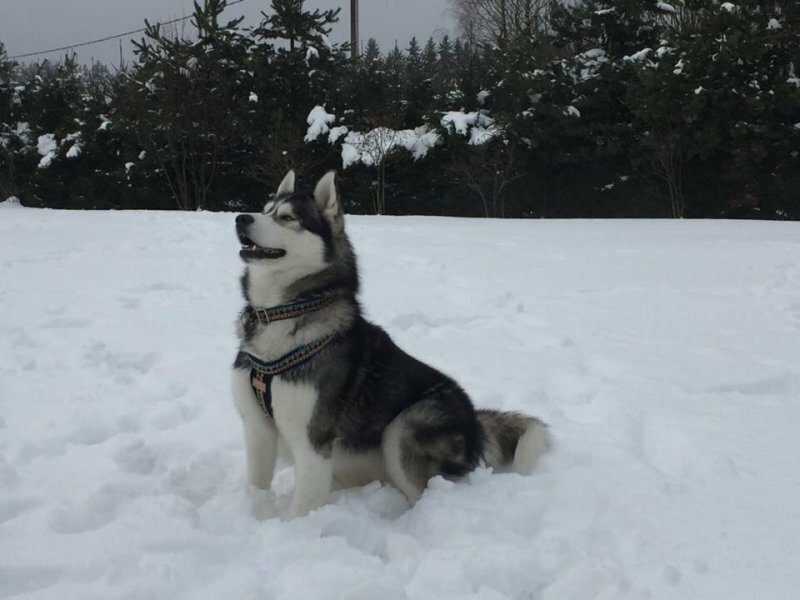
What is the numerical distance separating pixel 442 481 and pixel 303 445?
64 centimetres

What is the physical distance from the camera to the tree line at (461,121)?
16.4m

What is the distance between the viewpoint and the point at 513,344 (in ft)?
17.0

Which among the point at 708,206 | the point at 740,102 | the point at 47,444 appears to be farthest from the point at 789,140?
the point at 47,444

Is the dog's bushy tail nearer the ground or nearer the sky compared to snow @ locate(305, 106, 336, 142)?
nearer the ground

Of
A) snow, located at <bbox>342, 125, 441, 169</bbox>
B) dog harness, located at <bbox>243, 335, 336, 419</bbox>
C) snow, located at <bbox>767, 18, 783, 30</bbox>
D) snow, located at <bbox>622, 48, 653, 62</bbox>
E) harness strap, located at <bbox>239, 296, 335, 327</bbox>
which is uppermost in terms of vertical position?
snow, located at <bbox>767, 18, 783, 30</bbox>

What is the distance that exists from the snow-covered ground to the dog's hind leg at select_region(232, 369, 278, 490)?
9 centimetres

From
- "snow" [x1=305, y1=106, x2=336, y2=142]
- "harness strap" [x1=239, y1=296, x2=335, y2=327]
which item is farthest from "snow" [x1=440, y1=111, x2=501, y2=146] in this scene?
"harness strap" [x1=239, y1=296, x2=335, y2=327]

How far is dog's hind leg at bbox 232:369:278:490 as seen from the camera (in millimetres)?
2971

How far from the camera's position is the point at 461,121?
19.3m

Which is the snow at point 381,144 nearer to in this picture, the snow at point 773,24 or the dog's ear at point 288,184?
the snow at point 773,24

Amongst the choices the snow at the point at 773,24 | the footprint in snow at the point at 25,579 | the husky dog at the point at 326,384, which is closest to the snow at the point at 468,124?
the snow at the point at 773,24

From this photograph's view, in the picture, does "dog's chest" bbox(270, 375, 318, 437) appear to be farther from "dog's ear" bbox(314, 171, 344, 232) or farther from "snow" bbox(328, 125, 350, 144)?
"snow" bbox(328, 125, 350, 144)

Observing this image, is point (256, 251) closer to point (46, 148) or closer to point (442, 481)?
point (442, 481)

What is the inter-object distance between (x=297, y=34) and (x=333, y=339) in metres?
21.2
